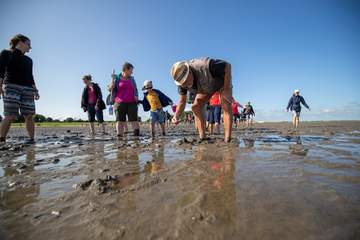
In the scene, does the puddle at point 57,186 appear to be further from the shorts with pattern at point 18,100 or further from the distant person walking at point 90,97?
the distant person walking at point 90,97

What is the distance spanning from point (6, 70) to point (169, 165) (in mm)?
4798

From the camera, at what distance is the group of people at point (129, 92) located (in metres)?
3.88

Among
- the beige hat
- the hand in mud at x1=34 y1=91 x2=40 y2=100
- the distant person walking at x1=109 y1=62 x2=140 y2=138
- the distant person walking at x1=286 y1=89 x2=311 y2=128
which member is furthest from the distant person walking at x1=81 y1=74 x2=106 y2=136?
the distant person walking at x1=286 y1=89 x2=311 y2=128

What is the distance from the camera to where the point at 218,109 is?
7891 mm

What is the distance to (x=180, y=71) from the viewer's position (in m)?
3.68

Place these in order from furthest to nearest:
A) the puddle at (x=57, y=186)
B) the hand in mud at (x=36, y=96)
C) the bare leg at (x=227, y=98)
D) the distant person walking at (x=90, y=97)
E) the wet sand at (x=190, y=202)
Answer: the distant person walking at (x=90, y=97)
the hand in mud at (x=36, y=96)
the bare leg at (x=227, y=98)
the puddle at (x=57, y=186)
the wet sand at (x=190, y=202)

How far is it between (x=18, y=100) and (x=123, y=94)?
8.29 feet

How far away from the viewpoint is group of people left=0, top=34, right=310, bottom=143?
3885mm

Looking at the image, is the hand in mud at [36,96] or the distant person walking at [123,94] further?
the distant person walking at [123,94]

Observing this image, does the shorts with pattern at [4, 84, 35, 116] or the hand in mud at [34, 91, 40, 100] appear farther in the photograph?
the hand in mud at [34, 91, 40, 100]

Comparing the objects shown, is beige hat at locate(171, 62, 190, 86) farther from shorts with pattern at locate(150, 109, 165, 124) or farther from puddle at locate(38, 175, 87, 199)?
shorts with pattern at locate(150, 109, 165, 124)

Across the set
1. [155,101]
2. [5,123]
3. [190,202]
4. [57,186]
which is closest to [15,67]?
[5,123]

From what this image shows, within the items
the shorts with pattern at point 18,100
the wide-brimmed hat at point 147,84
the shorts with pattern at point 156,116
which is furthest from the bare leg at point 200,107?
the shorts with pattern at point 18,100

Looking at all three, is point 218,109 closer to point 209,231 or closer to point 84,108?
point 84,108
